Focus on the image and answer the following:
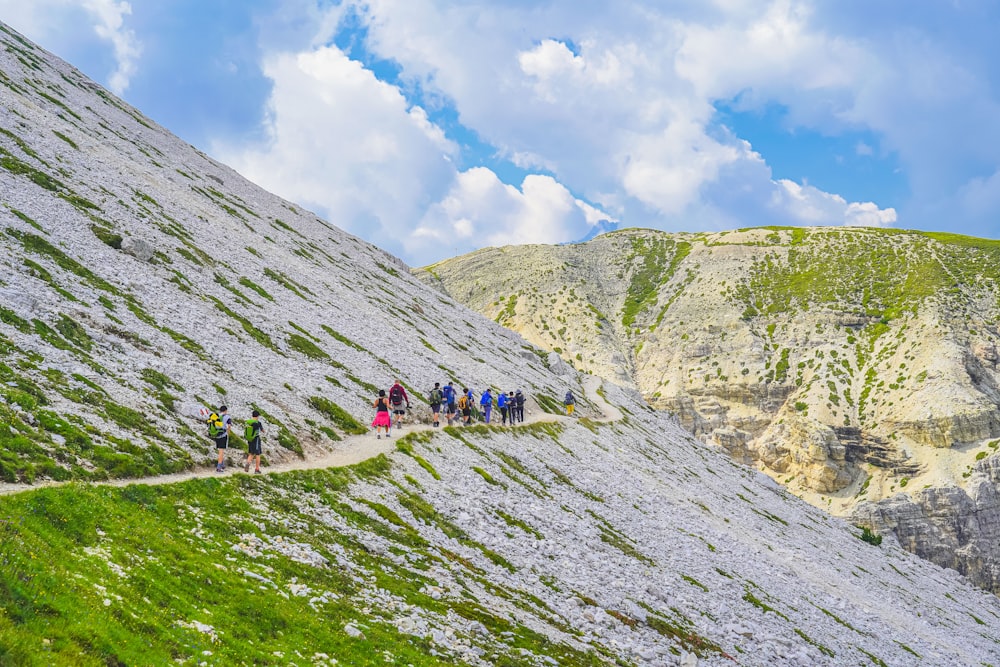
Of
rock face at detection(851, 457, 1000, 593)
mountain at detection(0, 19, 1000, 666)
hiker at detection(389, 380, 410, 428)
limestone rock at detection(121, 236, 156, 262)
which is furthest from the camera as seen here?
rock face at detection(851, 457, 1000, 593)

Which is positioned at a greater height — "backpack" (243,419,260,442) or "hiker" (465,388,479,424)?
"hiker" (465,388,479,424)

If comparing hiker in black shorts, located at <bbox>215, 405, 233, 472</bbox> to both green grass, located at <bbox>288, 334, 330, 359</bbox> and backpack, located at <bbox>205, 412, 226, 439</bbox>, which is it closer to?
backpack, located at <bbox>205, 412, 226, 439</bbox>

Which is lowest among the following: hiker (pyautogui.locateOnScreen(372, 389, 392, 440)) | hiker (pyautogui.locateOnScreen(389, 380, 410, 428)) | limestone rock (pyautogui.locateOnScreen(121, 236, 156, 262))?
hiker (pyautogui.locateOnScreen(372, 389, 392, 440))

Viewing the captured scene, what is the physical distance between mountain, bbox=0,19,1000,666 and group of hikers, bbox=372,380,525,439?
1.57 meters

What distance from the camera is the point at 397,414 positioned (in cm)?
4603

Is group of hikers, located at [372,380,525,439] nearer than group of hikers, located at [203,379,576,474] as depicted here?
No

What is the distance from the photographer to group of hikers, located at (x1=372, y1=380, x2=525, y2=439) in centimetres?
4269

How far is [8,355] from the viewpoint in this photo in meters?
26.3

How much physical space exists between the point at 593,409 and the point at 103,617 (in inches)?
3113

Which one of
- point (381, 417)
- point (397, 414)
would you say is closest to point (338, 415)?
point (381, 417)

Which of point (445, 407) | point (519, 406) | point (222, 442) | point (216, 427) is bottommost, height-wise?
point (222, 442)

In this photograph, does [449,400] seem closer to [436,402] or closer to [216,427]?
[436,402]

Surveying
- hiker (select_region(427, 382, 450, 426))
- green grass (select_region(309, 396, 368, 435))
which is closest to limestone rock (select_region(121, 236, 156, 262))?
green grass (select_region(309, 396, 368, 435))

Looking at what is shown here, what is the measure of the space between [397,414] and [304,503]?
19668mm
